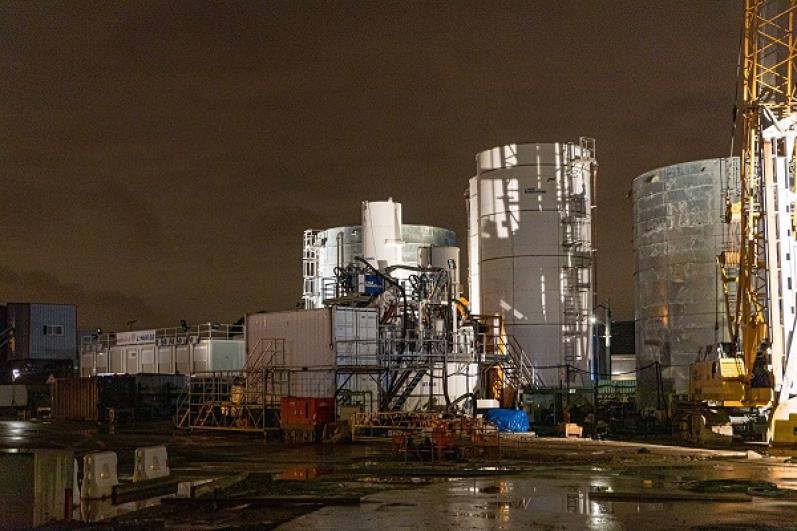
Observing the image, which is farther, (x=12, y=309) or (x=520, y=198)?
(x=12, y=309)

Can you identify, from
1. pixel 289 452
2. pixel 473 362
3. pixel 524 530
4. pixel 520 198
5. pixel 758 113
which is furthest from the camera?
pixel 520 198

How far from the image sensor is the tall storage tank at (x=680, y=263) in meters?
47.4

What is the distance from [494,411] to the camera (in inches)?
1662

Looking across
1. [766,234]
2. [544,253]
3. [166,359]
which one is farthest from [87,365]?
[766,234]

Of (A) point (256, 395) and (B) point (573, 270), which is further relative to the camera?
(B) point (573, 270)

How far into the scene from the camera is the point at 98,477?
64.4 ft

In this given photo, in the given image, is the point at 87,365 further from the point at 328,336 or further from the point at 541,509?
the point at 541,509

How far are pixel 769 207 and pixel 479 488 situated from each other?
18.6 meters

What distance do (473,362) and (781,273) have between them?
692 inches

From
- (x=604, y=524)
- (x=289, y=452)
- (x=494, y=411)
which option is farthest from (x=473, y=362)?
(x=604, y=524)

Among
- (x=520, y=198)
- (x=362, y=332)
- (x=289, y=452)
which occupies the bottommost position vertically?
(x=289, y=452)

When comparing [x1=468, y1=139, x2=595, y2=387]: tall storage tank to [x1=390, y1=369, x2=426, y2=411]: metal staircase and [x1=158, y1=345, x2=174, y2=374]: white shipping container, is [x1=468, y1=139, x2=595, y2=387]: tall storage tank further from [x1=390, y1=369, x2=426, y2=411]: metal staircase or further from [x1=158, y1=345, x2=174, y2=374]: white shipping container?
[x1=158, y1=345, x2=174, y2=374]: white shipping container

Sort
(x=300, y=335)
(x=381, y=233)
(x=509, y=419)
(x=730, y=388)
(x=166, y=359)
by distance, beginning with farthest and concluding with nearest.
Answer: (x=166, y=359), (x=381, y=233), (x=300, y=335), (x=509, y=419), (x=730, y=388)

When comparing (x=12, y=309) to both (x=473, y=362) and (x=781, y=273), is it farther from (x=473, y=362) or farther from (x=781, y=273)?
(x=781, y=273)
